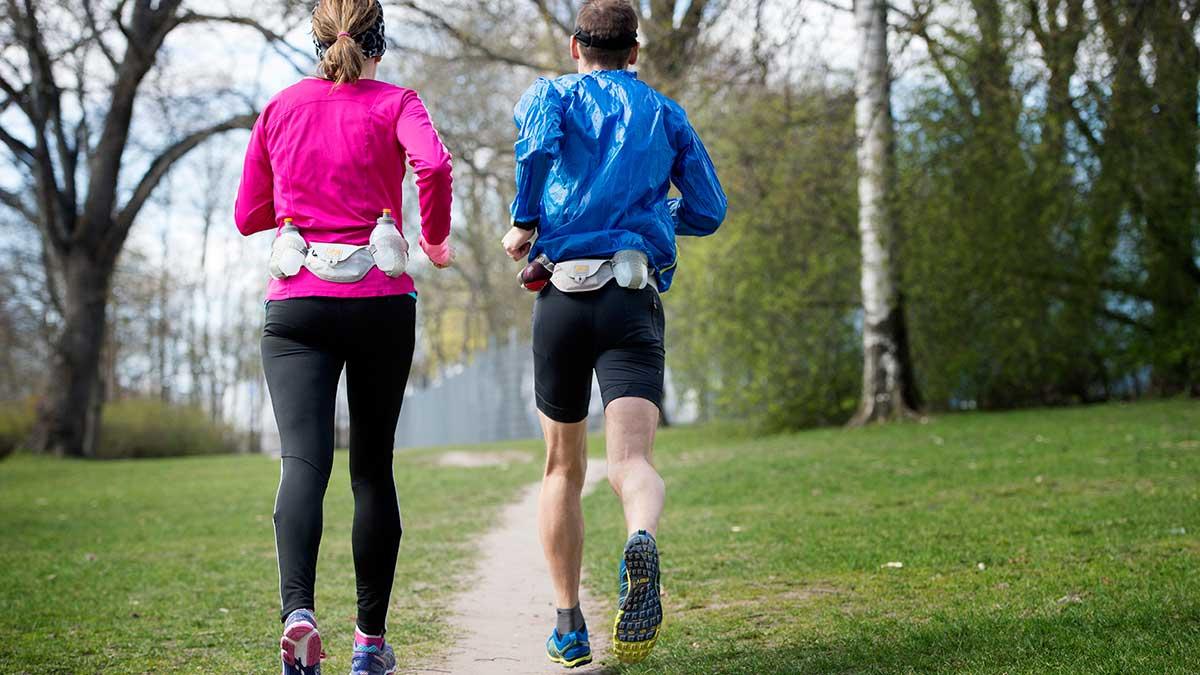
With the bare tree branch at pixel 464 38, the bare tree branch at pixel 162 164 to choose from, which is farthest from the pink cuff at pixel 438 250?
the bare tree branch at pixel 162 164

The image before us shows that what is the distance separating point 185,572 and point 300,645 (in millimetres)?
3890

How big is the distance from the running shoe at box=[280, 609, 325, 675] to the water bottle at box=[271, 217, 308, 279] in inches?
37.3

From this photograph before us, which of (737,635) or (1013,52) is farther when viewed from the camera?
(1013,52)

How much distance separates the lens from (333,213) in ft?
11.4

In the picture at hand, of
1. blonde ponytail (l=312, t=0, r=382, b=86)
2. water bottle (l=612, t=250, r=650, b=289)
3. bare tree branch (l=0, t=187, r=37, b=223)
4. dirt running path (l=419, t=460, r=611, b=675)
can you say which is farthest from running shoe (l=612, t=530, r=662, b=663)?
bare tree branch (l=0, t=187, r=37, b=223)

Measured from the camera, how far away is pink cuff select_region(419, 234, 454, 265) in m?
3.59

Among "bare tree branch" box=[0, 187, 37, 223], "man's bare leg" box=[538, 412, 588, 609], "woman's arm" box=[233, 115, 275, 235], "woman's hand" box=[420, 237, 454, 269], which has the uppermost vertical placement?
"bare tree branch" box=[0, 187, 37, 223]

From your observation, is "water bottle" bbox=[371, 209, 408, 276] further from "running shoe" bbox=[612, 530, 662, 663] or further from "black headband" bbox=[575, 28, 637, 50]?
"running shoe" bbox=[612, 530, 662, 663]

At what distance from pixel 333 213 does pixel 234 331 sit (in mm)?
46201

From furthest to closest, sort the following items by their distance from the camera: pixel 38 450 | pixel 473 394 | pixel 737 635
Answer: pixel 473 394 → pixel 38 450 → pixel 737 635

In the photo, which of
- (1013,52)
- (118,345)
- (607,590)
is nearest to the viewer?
(607,590)

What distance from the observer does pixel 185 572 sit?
6.64 metres

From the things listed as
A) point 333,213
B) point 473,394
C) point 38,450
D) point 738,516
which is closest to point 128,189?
point 38,450

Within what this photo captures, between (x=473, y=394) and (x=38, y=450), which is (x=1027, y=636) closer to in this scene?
(x=38, y=450)
